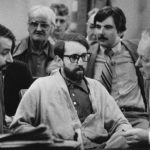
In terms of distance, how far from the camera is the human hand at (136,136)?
6.18 metres

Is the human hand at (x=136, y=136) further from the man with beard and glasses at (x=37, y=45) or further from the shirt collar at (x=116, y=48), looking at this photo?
the man with beard and glasses at (x=37, y=45)

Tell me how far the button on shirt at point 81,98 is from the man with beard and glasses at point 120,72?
118 cm

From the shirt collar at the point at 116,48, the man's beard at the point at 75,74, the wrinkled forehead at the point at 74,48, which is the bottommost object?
the shirt collar at the point at 116,48

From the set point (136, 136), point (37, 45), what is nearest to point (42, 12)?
point (37, 45)

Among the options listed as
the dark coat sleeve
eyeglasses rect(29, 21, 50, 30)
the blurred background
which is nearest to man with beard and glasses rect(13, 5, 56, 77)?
eyeglasses rect(29, 21, 50, 30)

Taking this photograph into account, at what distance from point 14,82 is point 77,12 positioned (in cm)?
478

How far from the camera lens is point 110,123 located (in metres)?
6.80

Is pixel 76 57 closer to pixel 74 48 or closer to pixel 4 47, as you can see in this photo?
pixel 74 48

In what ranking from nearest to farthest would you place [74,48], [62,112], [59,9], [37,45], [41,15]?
[62,112], [74,48], [37,45], [41,15], [59,9]

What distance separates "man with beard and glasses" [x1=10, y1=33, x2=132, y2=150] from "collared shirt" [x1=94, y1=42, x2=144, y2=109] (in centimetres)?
121

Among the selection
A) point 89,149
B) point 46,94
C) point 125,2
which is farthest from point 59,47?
point 125,2

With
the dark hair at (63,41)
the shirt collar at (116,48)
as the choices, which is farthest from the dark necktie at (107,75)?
the dark hair at (63,41)

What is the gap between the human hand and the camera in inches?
243

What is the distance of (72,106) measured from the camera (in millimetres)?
6691
